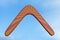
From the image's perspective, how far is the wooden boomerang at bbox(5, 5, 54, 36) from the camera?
48.8ft

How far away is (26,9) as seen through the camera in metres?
15.6

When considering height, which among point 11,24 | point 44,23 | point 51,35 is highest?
point 11,24

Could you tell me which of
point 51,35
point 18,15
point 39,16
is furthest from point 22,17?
point 51,35

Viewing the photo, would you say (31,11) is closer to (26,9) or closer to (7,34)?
(26,9)

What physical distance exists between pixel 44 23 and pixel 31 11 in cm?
164

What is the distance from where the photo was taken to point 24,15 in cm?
1543

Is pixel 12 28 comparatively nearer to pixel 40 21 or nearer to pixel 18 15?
pixel 18 15

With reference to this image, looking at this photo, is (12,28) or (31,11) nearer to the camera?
(12,28)

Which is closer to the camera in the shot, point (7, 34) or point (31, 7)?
point (7, 34)

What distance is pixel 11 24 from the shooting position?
14.9 metres

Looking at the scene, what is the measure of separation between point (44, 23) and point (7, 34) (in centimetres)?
329

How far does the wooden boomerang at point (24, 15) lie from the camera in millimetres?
14875

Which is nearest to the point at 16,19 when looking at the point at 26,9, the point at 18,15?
the point at 18,15

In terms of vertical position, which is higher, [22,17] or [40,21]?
[22,17]
